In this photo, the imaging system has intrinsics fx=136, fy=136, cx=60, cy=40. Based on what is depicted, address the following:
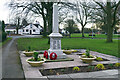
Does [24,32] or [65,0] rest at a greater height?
[65,0]

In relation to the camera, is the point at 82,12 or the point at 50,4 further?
the point at 82,12

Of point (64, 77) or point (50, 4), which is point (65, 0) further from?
point (64, 77)

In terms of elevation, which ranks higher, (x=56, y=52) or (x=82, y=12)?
(x=82, y=12)

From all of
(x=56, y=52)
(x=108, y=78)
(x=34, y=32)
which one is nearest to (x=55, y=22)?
(x=56, y=52)

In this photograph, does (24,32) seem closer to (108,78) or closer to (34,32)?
(34,32)

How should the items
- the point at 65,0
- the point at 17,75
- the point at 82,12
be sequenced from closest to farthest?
1. the point at 17,75
2. the point at 65,0
3. the point at 82,12

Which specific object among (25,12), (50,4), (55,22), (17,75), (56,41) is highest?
(50,4)

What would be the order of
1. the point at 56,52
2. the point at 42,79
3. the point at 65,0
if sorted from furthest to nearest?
the point at 65,0, the point at 56,52, the point at 42,79

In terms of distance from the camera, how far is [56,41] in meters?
9.49

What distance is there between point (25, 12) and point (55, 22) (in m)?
12.7

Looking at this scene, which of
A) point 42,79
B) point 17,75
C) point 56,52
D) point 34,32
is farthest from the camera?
point 34,32

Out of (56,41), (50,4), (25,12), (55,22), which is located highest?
(50,4)

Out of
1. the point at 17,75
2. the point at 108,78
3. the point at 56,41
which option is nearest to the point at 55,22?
the point at 56,41

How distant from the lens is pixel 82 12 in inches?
1847
